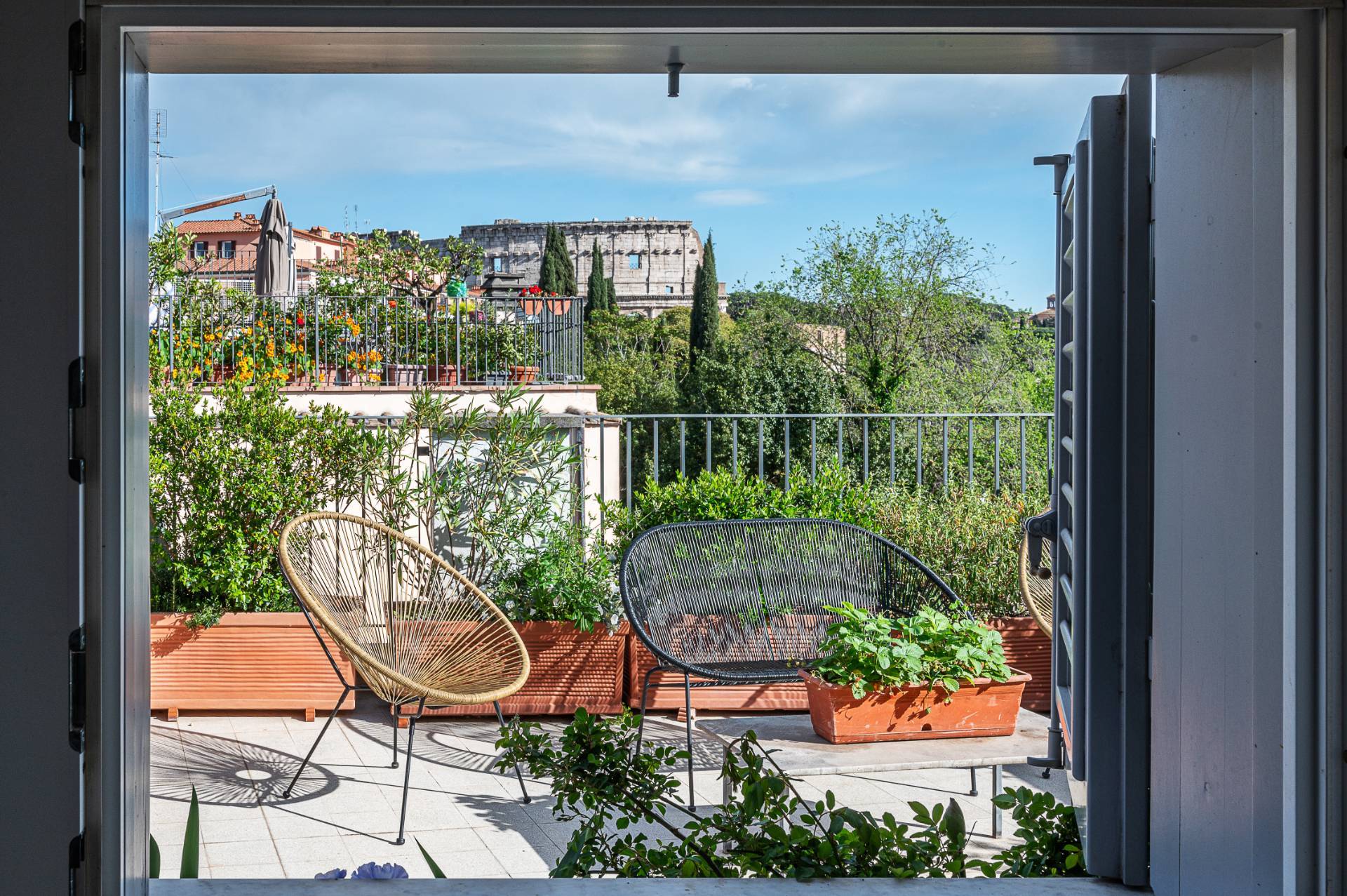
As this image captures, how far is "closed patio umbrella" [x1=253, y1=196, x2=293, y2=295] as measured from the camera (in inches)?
347

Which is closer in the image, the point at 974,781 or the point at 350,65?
the point at 350,65

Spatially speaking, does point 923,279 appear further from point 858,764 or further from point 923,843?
point 923,843

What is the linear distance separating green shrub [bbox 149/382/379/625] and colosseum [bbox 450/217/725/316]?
15841mm

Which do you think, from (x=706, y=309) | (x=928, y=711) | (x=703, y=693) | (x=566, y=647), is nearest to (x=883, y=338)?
(x=706, y=309)

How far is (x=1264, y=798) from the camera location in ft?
4.04

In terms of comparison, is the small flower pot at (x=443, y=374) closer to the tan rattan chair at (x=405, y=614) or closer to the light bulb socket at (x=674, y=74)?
the tan rattan chair at (x=405, y=614)

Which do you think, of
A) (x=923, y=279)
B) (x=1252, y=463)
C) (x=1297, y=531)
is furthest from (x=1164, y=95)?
(x=923, y=279)

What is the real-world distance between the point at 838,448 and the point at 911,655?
3.05 m

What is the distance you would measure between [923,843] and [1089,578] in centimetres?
51

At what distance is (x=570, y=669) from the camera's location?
3852 mm
